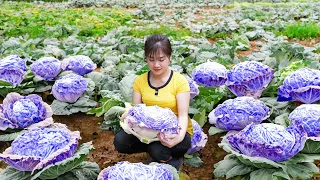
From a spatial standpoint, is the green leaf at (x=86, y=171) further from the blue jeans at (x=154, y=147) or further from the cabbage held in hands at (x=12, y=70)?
the cabbage held in hands at (x=12, y=70)

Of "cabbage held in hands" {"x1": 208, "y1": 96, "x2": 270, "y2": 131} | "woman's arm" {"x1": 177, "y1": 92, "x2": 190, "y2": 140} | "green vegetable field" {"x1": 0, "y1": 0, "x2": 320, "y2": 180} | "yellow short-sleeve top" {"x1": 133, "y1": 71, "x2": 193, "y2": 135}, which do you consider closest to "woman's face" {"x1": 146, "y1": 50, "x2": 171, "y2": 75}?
"yellow short-sleeve top" {"x1": 133, "y1": 71, "x2": 193, "y2": 135}

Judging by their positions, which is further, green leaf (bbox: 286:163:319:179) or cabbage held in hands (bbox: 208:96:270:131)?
cabbage held in hands (bbox: 208:96:270:131)

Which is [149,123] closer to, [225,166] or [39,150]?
[225,166]

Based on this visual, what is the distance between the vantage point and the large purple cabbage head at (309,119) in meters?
3.06

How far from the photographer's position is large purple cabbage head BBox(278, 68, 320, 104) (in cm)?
349

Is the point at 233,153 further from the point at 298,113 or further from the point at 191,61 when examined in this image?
the point at 191,61

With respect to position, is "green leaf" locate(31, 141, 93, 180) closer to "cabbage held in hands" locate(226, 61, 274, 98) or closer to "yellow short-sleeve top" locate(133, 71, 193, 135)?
"yellow short-sleeve top" locate(133, 71, 193, 135)

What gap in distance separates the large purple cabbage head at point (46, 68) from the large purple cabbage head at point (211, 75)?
1.56m

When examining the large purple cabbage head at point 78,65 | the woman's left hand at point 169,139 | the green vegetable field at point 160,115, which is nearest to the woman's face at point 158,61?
the green vegetable field at point 160,115

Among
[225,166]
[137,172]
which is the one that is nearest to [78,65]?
[225,166]

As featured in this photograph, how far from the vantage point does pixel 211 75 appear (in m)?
4.29

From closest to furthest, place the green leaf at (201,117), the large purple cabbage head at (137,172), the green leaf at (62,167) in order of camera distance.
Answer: the large purple cabbage head at (137,172) < the green leaf at (62,167) < the green leaf at (201,117)

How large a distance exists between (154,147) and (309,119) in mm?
1134

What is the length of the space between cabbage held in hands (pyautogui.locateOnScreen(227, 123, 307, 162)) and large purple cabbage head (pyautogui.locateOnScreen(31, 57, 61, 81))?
8.32 feet
